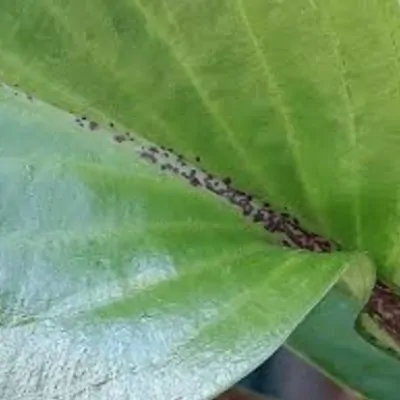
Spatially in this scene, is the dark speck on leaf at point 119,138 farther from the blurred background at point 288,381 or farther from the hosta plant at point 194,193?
the blurred background at point 288,381

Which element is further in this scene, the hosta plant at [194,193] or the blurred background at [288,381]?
the blurred background at [288,381]

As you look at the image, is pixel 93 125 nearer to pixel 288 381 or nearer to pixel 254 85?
pixel 254 85

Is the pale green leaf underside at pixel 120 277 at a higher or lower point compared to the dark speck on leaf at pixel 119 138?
lower

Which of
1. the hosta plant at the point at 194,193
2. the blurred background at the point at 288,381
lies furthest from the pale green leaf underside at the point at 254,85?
the blurred background at the point at 288,381

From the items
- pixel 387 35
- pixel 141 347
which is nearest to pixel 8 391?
pixel 141 347

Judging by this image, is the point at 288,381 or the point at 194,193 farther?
the point at 288,381

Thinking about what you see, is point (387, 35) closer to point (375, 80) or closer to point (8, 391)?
point (375, 80)

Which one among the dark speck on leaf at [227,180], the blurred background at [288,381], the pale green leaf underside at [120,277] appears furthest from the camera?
the blurred background at [288,381]

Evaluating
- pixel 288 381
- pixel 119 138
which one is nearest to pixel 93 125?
pixel 119 138
